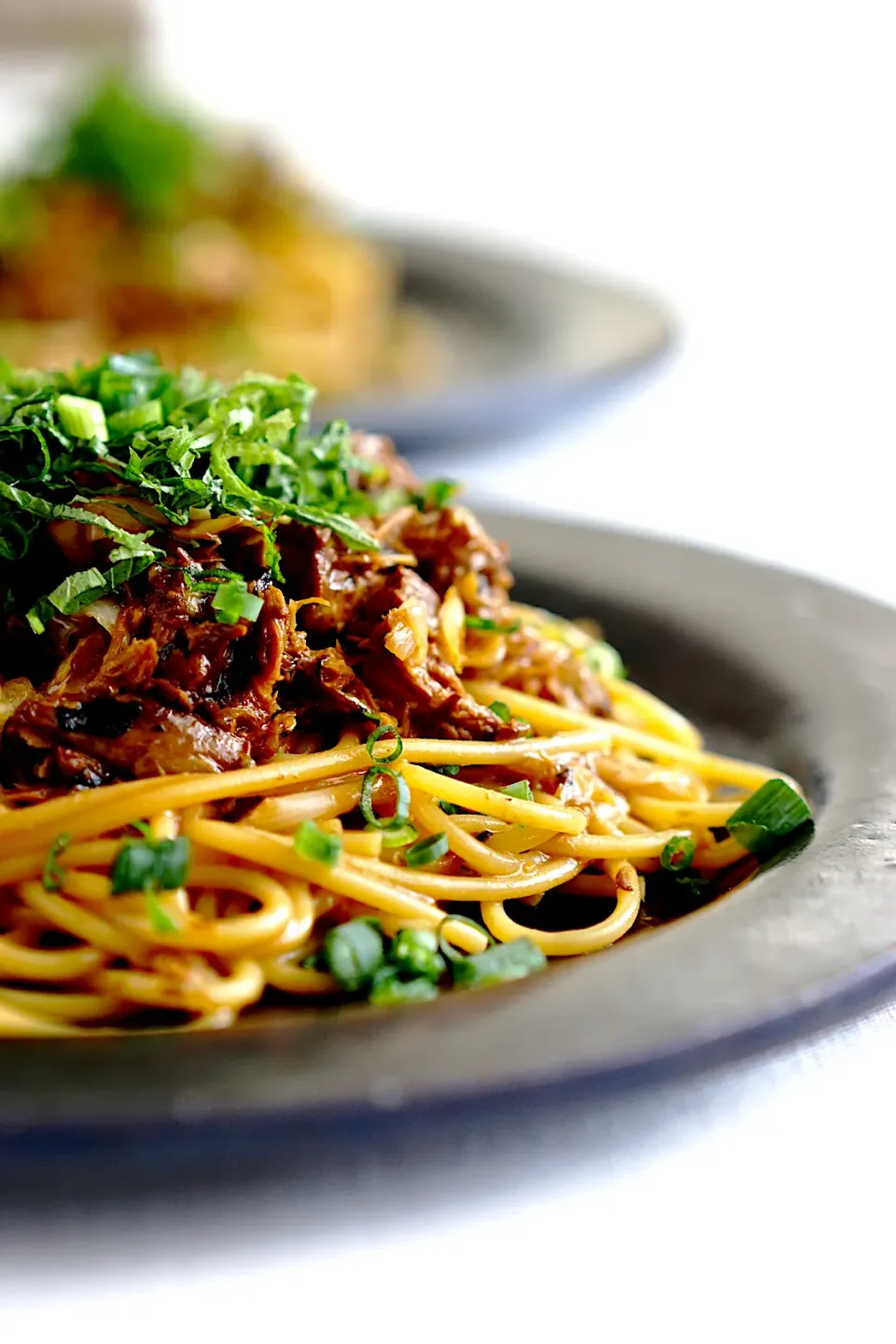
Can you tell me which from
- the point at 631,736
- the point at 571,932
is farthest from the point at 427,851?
the point at 631,736

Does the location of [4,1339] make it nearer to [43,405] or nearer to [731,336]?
Result: [43,405]

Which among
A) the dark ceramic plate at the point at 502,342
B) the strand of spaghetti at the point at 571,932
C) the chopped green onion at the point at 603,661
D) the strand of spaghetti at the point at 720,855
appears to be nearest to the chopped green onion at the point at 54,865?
the strand of spaghetti at the point at 571,932

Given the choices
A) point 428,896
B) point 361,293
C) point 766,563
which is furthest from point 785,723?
point 361,293

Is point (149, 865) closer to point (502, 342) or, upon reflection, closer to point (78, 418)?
point (78, 418)

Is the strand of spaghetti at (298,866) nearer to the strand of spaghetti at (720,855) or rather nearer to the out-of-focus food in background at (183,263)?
the strand of spaghetti at (720,855)

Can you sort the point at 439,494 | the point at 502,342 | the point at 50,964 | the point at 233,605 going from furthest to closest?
1. the point at 502,342
2. the point at 439,494
3. the point at 233,605
4. the point at 50,964

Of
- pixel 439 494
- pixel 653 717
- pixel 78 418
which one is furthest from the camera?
pixel 653 717

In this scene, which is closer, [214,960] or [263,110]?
[214,960]
